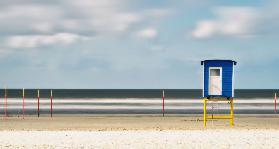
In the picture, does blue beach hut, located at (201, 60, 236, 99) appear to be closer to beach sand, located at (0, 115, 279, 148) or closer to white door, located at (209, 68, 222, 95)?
white door, located at (209, 68, 222, 95)

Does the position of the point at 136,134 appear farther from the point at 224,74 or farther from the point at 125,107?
the point at 125,107

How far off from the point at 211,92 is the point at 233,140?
656 cm

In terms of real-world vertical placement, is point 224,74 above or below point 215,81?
above

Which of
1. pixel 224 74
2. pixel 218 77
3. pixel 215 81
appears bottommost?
pixel 215 81

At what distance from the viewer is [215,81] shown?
27922 millimetres

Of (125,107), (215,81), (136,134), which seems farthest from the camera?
(125,107)

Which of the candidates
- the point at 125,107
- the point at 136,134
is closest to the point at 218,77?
the point at 136,134

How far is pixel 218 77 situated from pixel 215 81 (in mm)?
233

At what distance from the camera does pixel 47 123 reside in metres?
30.8

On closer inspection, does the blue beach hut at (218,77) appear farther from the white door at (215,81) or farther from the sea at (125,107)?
the sea at (125,107)

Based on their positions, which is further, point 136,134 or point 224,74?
point 224,74

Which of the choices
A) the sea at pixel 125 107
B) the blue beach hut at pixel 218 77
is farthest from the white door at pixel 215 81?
the sea at pixel 125 107

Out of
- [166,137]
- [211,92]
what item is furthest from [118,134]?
[211,92]

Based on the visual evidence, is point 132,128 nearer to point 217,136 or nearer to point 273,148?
point 217,136
